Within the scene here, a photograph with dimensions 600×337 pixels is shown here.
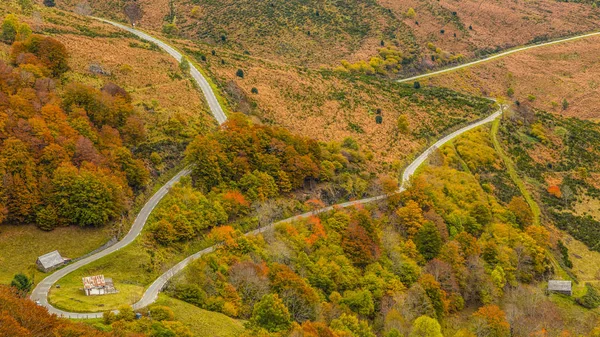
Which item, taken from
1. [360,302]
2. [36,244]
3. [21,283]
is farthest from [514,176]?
[21,283]

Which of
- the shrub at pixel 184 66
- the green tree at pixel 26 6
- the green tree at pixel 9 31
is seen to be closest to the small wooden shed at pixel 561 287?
the shrub at pixel 184 66

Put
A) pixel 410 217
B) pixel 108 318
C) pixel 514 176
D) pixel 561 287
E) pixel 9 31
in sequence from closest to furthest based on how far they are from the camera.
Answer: pixel 108 318 < pixel 561 287 < pixel 410 217 < pixel 9 31 < pixel 514 176

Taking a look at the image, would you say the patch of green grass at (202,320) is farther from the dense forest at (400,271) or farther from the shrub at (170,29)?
the shrub at (170,29)

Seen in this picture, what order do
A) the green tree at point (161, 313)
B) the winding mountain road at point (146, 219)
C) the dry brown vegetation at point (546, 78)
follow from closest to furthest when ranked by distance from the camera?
the green tree at point (161, 313) → the winding mountain road at point (146, 219) → the dry brown vegetation at point (546, 78)

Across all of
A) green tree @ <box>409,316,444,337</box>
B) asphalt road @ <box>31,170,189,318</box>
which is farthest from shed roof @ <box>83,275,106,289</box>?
green tree @ <box>409,316,444,337</box>

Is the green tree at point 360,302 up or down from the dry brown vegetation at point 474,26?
down

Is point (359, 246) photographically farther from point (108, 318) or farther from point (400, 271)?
point (108, 318)
